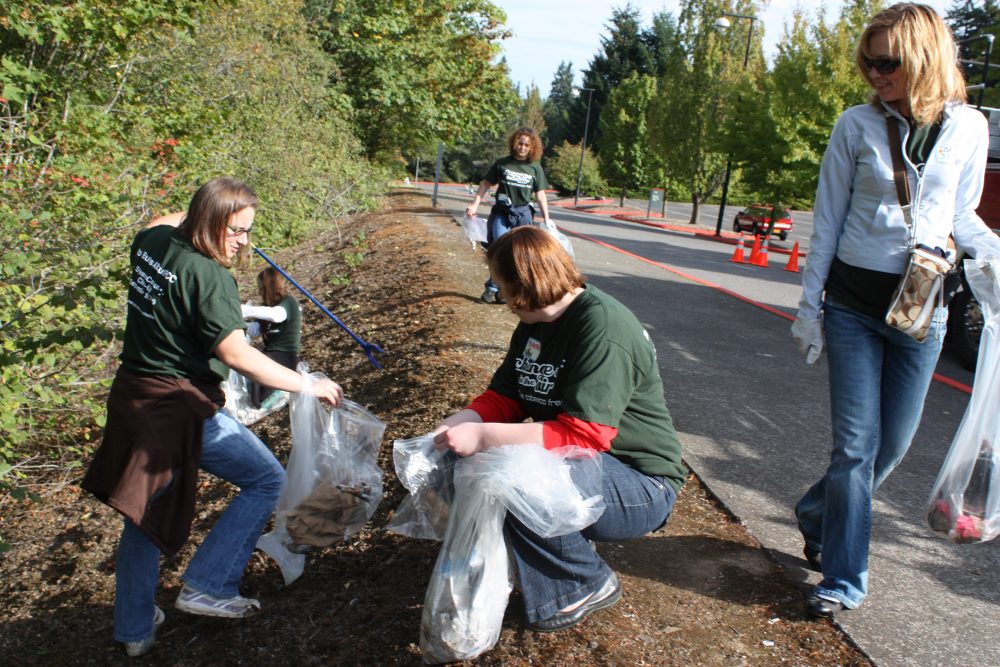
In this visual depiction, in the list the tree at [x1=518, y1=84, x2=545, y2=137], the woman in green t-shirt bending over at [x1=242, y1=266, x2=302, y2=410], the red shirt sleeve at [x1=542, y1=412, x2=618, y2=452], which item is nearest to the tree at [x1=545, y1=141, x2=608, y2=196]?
the tree at [x1=518, y1=84, x2=545, y2=137]

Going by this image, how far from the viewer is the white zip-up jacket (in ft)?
8.90

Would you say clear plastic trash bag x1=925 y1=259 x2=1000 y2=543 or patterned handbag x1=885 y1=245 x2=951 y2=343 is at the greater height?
patterned handbag x1=885 y1=245 x2=951 y2=343

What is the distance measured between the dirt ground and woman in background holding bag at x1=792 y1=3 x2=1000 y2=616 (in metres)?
0.33

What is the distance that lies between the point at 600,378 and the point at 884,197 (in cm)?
113

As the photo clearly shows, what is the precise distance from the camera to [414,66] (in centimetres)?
2362

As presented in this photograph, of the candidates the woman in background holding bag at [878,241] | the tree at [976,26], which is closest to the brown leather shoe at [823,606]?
the woman in background holding bag at [878,241]

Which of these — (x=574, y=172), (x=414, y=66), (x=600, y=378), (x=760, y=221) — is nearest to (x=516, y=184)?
(x=600, y=378)

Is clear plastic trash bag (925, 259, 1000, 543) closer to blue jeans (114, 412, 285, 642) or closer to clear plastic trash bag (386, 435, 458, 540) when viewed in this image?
clear plastic trash bag (386, 435, 458, 540)

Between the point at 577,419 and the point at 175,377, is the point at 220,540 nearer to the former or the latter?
the point at 175,377

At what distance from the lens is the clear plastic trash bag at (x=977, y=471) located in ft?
8.79

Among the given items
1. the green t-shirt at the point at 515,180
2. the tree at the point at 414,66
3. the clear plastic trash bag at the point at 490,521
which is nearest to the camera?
the clear plastic trash bag at the point at 490,521

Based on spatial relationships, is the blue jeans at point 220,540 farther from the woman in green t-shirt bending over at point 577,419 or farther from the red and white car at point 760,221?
the red and white car at point 760,221

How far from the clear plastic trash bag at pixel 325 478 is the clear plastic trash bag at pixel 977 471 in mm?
2082

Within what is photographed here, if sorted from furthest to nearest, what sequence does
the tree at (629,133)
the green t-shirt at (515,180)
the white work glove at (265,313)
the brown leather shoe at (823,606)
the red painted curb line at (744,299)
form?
the tree at (629,133)
the green t-shirt at (515,180)
the red painted curb line at (744,299)
the white work glove at (265,313)
the brown leather shoe at (823,606)
